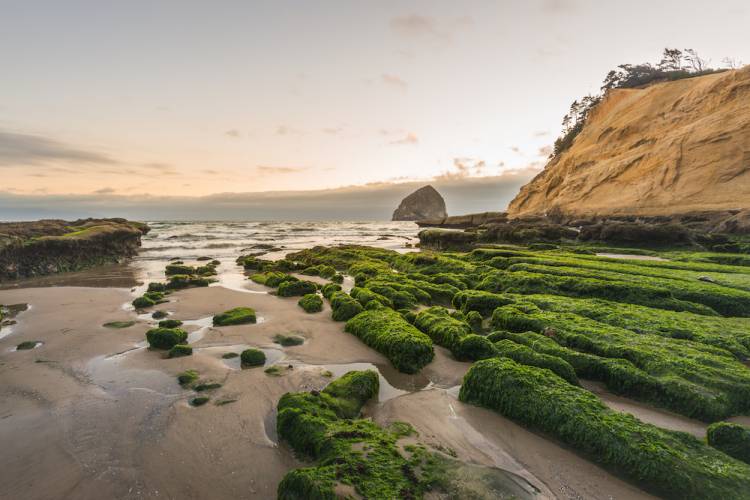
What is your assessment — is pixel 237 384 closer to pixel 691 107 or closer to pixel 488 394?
pixel 488 394

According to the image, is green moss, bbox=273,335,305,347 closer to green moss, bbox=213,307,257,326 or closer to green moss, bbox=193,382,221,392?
green moss, bbox=213,307,257,326

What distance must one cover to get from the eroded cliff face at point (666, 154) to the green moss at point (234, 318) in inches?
1569

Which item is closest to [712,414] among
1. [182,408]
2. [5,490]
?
[182,408]

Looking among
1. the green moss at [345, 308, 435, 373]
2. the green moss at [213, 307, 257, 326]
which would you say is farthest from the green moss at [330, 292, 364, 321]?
the green moss at [213, 307, 257, 326]

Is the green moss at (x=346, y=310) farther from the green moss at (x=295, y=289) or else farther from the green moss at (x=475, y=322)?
the green moss at (x=295, y=289)

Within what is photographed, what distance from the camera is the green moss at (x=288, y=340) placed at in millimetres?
7632

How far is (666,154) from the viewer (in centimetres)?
3591

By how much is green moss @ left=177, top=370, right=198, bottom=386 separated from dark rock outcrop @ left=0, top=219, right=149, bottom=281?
54.4 feet

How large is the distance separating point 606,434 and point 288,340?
597 cm

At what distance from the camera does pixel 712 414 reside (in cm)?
461

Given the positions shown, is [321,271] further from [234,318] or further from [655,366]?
[655,366]

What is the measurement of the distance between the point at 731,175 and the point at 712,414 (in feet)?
129

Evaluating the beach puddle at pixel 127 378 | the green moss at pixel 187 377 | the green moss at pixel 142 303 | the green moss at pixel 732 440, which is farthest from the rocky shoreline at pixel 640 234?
the beach puddle at pixel 127 378

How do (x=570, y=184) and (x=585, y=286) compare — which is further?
(x=570, y=184)
